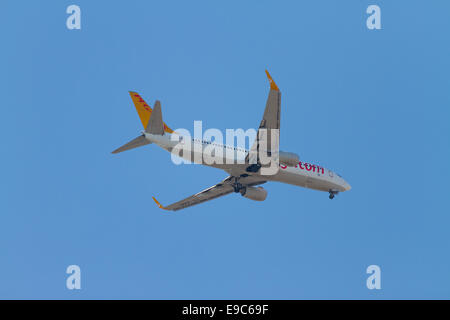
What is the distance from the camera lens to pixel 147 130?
41.5m

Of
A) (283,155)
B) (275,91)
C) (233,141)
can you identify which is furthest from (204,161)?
(275,91)

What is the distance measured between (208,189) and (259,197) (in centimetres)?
453

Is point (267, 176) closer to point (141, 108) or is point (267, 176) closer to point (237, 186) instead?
point (237, 186)

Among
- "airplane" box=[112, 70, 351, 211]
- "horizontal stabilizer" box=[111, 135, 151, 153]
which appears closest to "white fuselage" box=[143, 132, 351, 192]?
"airplane" box=[112, 70, 351, 211]

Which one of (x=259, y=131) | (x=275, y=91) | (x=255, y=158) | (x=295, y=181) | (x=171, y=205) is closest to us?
(x=275, y=91)

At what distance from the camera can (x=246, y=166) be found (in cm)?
4494

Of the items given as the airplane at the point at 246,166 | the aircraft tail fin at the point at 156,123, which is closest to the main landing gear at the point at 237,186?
the airplane at the point at 246,166

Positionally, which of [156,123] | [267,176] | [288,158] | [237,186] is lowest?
[237,186]

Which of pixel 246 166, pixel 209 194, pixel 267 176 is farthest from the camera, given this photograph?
pixel 209 194

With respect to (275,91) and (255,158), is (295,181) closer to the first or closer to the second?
(255,158)

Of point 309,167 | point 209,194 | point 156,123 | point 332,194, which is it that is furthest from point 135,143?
point 332,194

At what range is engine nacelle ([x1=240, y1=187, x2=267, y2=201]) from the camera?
49312 millimetres

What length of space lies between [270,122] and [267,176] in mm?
8421

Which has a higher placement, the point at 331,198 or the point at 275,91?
the point at 275,91
